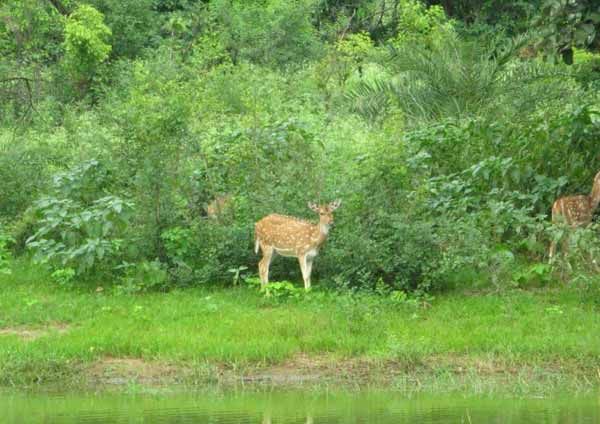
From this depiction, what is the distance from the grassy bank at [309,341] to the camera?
13.0m

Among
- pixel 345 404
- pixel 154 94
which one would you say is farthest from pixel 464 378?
pixel 154 94

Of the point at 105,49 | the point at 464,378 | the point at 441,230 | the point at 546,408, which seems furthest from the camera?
the point at 105,49

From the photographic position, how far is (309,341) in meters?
14.0

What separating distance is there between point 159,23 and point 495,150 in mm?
18616

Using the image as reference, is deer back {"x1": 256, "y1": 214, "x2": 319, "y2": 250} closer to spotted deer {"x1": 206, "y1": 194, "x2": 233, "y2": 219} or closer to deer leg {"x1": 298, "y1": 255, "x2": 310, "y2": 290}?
deer leg {"x1": 298, "y1": 255, "x2": 310, "y2": 290}

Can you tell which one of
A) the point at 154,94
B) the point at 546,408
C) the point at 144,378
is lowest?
the point at 144,378

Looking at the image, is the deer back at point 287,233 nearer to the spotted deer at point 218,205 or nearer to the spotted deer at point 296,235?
the spotted deer at point 296,235

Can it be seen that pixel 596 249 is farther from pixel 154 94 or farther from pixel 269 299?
pixel 154 94

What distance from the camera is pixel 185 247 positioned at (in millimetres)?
16797

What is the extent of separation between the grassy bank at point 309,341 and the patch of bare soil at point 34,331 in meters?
0.02

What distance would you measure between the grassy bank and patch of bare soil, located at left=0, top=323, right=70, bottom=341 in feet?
0.05

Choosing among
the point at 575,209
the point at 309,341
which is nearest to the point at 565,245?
the point at 575,209

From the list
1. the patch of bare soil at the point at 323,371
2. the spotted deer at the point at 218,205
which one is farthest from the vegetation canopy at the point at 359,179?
the patch of bare soil at the point at 323,371

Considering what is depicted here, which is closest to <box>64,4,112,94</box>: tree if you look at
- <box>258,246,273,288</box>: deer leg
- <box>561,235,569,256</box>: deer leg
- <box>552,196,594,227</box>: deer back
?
<box>258,246,273,288</box>: deer leg
